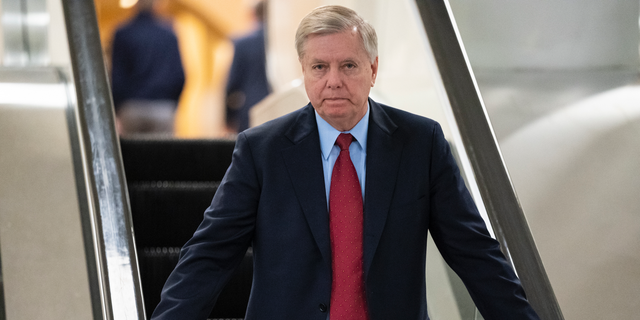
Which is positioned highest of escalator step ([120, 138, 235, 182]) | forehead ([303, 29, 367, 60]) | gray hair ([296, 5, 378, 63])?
escalator step ([120, 138, 235, 182])

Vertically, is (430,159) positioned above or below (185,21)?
below

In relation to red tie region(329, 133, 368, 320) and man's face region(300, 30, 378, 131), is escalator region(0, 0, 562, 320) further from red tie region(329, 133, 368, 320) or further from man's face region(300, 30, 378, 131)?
man's face region(300, 30, 378, 131)

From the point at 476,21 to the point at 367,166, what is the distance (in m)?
1.77

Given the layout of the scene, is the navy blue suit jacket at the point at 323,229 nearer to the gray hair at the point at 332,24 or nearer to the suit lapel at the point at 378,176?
the suit lapel at the point at 378,176

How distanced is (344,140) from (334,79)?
0.74ft

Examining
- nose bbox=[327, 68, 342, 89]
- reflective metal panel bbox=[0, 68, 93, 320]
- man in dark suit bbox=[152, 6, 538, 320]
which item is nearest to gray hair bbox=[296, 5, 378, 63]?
man in dark suit bbox=[152, 6, 538, 320]

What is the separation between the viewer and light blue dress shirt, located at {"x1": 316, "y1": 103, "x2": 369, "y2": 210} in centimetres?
200

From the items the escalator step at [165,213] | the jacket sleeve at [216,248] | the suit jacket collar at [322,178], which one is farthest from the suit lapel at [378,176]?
the escalator step at [165,213]

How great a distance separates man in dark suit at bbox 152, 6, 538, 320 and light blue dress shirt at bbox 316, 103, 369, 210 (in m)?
0.01

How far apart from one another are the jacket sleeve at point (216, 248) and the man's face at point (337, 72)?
0.26 meters

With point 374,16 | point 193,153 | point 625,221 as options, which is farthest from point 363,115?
point 374,16

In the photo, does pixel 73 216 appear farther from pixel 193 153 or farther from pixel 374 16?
pixel 374 16

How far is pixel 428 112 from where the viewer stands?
294cm

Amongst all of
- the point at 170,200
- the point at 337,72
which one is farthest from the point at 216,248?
the point at 170,200
